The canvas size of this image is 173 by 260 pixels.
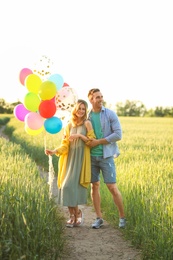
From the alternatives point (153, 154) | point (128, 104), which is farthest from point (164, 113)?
point (153, 154)

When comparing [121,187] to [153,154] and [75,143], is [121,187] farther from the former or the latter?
[153,154]

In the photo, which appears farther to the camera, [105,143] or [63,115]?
[63,115]

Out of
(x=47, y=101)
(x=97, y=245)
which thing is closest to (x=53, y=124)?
(x=47, y=101)

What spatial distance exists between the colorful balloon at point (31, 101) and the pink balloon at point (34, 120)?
11 cm

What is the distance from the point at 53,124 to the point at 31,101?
1.52 ft

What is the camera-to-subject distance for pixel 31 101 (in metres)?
5.95

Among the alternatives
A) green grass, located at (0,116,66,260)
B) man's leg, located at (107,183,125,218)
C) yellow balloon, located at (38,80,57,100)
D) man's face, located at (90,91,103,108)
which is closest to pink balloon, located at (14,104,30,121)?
yellow balloon, located at (38,80,57,100)

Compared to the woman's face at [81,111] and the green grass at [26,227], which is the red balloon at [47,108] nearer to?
the woman's face at [81,111]

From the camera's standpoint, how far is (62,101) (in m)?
6.04

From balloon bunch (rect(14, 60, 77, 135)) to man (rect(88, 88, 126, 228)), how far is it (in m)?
0.54

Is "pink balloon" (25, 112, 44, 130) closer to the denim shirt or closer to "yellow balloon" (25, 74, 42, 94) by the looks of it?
"yellow balloon" (25, 74, 42, 94)

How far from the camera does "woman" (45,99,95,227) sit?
552cm

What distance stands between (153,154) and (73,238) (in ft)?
19.6

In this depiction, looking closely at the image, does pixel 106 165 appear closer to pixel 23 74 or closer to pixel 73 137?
pixel 73 137
